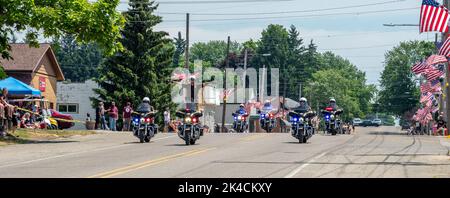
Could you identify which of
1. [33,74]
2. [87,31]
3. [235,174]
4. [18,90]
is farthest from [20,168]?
[33,74]

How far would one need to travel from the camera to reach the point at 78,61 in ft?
583

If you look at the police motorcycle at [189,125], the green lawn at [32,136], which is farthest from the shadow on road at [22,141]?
the police motorcycle at [189,125]

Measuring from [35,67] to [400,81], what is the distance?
9527cm

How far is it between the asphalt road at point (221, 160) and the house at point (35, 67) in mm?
30552

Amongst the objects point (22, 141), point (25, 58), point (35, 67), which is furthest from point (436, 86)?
point (22, 141)

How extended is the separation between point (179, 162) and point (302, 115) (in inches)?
429

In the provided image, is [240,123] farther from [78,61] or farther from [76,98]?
[78,61]

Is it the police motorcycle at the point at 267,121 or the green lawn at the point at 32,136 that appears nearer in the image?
the green lawn at the point at 32,136

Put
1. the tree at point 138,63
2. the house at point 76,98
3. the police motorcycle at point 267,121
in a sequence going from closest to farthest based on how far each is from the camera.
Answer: the police motorcycle at point 267,121, the tree at point 138,63, the house at point 76,98

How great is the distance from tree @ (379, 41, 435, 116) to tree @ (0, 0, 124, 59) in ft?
357

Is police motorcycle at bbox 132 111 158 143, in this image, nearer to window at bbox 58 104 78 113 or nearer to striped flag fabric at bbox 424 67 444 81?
striped flag fabric at bbox 424 67 444 81

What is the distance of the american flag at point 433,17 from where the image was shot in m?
25.3

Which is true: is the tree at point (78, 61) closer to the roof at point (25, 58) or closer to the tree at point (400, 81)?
the tree at point (400, 81)
